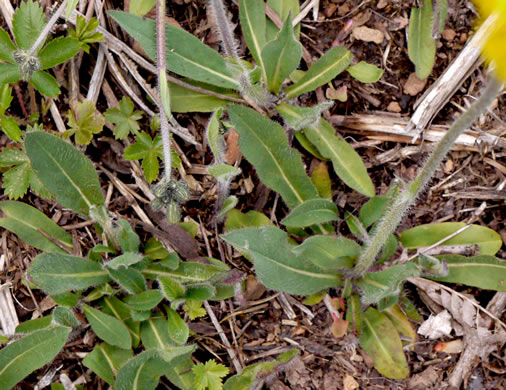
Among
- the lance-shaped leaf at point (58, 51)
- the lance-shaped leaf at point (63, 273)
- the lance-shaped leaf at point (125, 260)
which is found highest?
the lance-shaped leaf at point (58, 51)

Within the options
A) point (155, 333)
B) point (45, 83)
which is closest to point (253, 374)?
point (155, 333)

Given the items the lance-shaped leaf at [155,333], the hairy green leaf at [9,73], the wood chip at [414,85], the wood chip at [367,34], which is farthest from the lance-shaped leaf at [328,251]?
the hairy green leaf at [9,73]

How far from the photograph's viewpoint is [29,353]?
3.02 meters

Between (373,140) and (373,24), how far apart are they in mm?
777

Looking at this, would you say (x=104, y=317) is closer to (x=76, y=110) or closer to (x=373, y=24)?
(x=76, y=110)

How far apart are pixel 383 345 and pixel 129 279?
154 centimetres

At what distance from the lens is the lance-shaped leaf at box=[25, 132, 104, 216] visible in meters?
3.10

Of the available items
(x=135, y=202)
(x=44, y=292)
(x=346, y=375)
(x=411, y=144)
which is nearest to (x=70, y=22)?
(x=135, y=202)

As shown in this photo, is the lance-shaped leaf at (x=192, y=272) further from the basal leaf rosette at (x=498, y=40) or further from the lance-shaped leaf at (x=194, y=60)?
the basal leaf rosette at (x=498, y=40)

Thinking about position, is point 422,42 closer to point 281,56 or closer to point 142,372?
point 281,56

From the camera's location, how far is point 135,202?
340 cm

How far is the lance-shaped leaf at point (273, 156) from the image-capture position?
10.5 ft

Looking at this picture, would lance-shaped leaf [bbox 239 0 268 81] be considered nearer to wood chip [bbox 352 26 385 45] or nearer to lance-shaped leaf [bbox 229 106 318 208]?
lance-shaped leaf [bbox 229 106 318 208]

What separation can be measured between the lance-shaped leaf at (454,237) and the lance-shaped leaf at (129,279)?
1.63 meters
